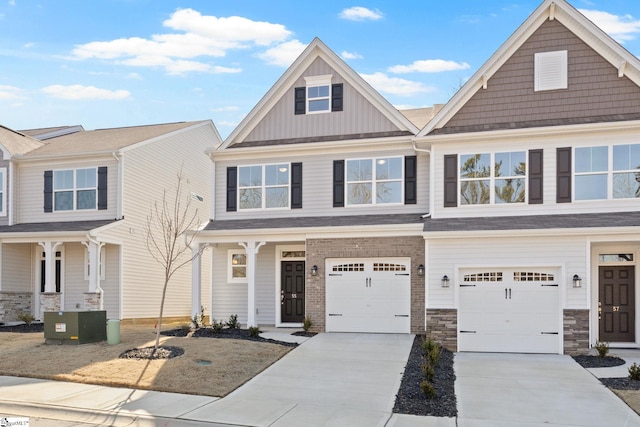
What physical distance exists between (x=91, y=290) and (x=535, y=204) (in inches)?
571

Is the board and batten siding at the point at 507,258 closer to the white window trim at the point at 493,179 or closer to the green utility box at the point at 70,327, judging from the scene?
the white window trim at the point at 493,179

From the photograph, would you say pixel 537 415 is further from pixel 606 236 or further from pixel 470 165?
pixel 470 165

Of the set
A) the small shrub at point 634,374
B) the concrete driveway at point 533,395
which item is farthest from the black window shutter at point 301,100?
the small shrub at point 634,374

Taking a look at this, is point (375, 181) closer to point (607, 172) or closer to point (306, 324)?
point (306, 324)

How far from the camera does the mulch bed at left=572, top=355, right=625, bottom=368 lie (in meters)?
13.8

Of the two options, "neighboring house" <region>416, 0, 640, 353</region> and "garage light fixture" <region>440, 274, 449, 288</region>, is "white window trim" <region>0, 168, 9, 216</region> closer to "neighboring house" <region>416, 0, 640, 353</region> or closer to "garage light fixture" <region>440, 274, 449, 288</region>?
"neighboring house" <region>416, 0, 640, 353</region>

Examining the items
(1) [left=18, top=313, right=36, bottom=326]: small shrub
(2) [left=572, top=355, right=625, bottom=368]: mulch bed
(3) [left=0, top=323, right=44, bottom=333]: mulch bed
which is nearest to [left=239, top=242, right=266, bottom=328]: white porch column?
(3) [left=0, top=323, right=44, bottom=333]: mulch bed

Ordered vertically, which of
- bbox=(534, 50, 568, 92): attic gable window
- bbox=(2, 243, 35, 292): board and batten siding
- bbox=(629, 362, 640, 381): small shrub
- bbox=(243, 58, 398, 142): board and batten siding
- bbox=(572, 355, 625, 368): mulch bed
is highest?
bbox=(534, 50, 568, 92): attic gable window

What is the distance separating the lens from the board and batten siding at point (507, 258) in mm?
15297

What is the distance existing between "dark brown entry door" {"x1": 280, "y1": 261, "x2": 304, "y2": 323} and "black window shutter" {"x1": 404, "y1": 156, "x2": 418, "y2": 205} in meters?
4.29

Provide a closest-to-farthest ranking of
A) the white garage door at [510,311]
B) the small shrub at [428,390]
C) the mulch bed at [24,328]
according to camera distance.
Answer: the small shrub at [428,390] → the white garage door at [510,311] → the mulch bed at [24,328]

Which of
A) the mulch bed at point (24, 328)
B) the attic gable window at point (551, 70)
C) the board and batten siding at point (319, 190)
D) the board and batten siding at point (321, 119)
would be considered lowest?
the mulch bed at point (24, 328)

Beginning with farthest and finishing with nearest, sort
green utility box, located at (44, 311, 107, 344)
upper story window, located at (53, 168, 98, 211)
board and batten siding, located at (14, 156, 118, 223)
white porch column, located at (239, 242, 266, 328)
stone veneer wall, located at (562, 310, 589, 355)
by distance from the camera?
1. upper story window, located at (53, 168, 98, 211)
2. board and batten siding, located at (14, 156, 118, 223)
3. white porch column, located at (239, 242, 266, 328)
4. stone veneer wall, located at (562, 310, 589, 355)
5. green utility box, located at (44, 311, 107, 344)

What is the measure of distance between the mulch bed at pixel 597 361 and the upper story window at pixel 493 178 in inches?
182
